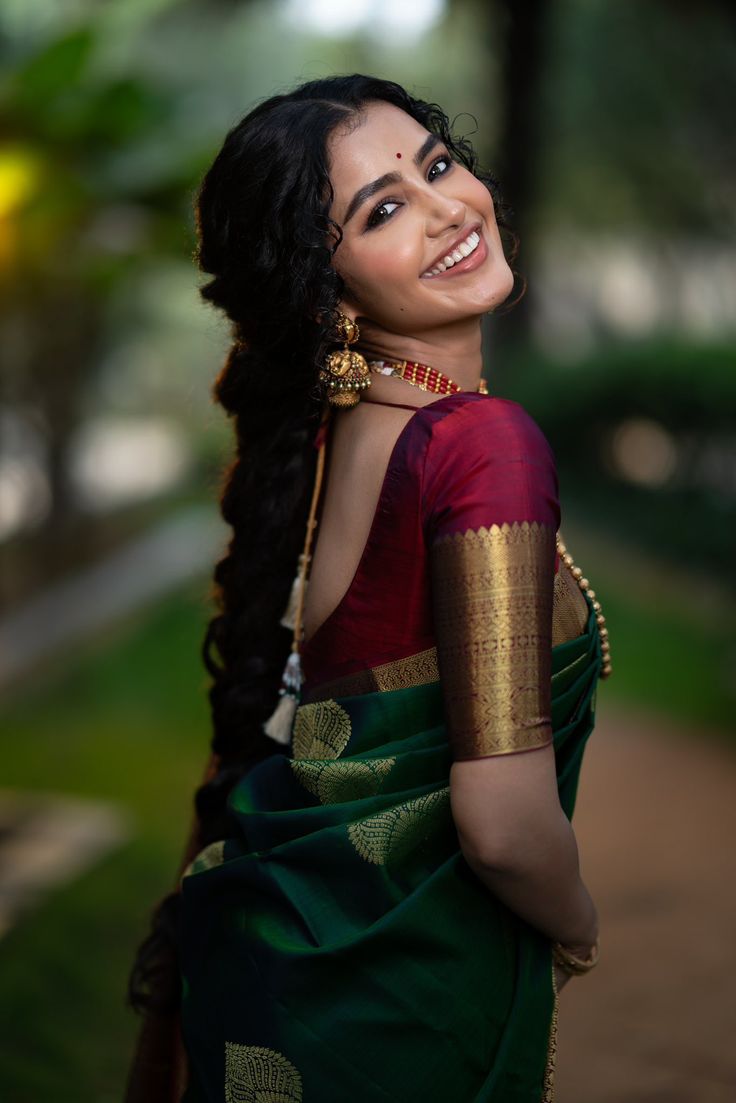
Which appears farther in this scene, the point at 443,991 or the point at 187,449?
the point at 187,449

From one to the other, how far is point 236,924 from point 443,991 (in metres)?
0.30

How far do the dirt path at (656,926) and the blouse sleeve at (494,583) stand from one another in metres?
1.97

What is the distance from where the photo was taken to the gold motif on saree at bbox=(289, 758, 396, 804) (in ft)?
5.23

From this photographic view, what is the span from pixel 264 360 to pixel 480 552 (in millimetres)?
586

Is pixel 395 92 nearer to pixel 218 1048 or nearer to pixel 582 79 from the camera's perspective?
pixel 218 1048

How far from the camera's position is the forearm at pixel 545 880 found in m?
1.49

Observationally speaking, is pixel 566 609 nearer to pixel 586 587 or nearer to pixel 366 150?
pixel 586 587

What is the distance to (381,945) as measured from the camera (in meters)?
1.54

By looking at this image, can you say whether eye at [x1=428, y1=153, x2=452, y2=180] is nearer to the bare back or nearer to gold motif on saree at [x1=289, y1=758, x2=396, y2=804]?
the bare back

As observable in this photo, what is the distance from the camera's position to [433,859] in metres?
1.61

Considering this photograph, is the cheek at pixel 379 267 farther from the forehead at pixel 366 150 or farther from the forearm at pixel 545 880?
the forearm at pixel 545 880

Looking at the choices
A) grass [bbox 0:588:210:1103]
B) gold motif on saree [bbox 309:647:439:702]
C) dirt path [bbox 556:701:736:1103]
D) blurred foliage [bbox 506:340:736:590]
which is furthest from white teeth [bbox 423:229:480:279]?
blurred foliage [bbox 506:340:736:590]

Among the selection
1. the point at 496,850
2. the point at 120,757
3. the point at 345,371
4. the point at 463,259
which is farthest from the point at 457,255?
the point at 120,757

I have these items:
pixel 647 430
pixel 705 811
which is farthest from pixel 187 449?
pixel 705 811
